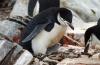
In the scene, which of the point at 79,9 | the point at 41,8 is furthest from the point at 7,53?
the point at 79,9

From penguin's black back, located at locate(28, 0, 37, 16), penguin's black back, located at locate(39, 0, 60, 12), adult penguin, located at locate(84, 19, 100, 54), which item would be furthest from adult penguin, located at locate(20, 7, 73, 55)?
penguin's black back, located at locate(28, 0, 37, 16)

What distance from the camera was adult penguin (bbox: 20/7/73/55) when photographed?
12.6ft

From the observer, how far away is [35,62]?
3.56 metres

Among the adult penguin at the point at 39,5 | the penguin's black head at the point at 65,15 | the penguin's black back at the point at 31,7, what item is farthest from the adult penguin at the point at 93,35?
the penguin's black back at the point at 31,7

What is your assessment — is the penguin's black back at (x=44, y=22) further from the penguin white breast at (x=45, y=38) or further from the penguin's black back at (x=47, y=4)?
the penguin's black back at (x=47, y=4)

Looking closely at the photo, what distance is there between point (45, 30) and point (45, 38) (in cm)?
8

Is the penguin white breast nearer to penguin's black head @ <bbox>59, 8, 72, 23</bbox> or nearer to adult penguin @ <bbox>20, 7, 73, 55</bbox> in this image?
adult penguin @ <bbox>20, 7, 73, 55</bbox>

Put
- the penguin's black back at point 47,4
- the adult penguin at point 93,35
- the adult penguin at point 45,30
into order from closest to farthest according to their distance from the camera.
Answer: the adult penguin at point 45,30 → the adult penguin at point 93,35 → the penguin's black back at point 47,4

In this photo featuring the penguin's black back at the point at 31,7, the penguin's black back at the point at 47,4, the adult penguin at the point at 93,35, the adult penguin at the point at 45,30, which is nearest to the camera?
the adult penguin at the point at 45,30

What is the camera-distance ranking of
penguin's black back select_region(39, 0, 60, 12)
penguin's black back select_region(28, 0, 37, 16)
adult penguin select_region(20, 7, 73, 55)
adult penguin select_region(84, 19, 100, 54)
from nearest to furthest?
adult penguin select_region(20, 7, 73, 55) → adult penguin select_region(84, 19, 100, 54) → penguin's black back select_region(39, 0, 60, 12) → penguin's black back select_region(28, 0, 37, 16)

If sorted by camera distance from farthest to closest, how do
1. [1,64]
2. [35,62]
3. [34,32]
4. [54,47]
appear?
[54,47] → [34,32] → [35,62] → [1,64]

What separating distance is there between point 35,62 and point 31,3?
207 centimetres

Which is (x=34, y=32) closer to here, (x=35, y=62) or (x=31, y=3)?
(x=35, y=62)

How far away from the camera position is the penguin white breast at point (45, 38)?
383cm
